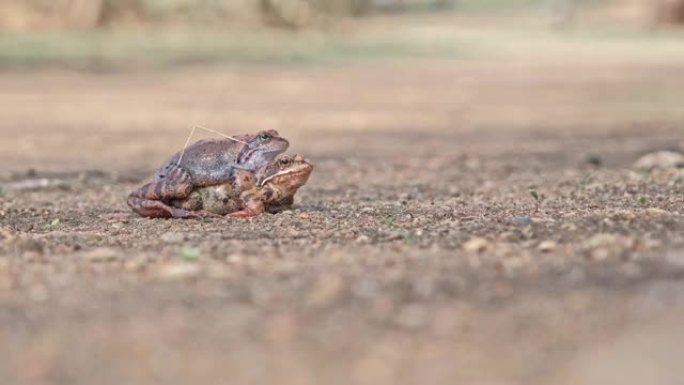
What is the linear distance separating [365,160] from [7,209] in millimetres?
3889

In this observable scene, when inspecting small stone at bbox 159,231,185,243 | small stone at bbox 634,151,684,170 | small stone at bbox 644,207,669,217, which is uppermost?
small stone at bbox 159,231,185,243

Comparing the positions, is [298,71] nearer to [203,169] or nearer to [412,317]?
[203,169]

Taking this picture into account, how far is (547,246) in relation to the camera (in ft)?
14.4

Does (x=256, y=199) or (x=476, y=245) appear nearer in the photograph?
(x=476, y=245)

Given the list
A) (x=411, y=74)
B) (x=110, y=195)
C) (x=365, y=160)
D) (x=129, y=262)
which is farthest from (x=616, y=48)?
(x=129, y=262)

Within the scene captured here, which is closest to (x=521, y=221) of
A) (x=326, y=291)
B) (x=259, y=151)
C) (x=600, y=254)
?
(x=600, y=254)

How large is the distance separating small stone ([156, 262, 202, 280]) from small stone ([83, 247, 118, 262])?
296mm

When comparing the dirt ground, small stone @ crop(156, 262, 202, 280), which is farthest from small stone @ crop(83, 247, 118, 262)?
small stone @ crop(156, 262, 202, 280)

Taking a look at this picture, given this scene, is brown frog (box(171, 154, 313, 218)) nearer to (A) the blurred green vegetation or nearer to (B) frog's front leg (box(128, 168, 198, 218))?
(B) frog's front leg (box(128, 168, 198, 218))

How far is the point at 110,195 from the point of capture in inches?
302

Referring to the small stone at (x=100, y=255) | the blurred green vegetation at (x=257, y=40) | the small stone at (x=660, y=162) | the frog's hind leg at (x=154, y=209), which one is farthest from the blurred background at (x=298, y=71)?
the small stone at (x=100, y=255)

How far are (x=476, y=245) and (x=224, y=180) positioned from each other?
1.76m

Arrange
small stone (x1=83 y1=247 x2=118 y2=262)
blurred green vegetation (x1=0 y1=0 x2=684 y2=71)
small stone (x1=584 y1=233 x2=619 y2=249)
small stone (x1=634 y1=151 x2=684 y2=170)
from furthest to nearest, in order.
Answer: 1. blurred green vegetation (x1=0 y1=0 x2=684 y2=71)
2. small stone (x1=634 y1=151 x2=684 y2=170)
3. small stone (x1=83 y1=247 x2=118 y2=262)
4. small stone (x1=584 y1=233 x2=619 y2=249)

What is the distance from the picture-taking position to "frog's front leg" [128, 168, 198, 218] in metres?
5.85
